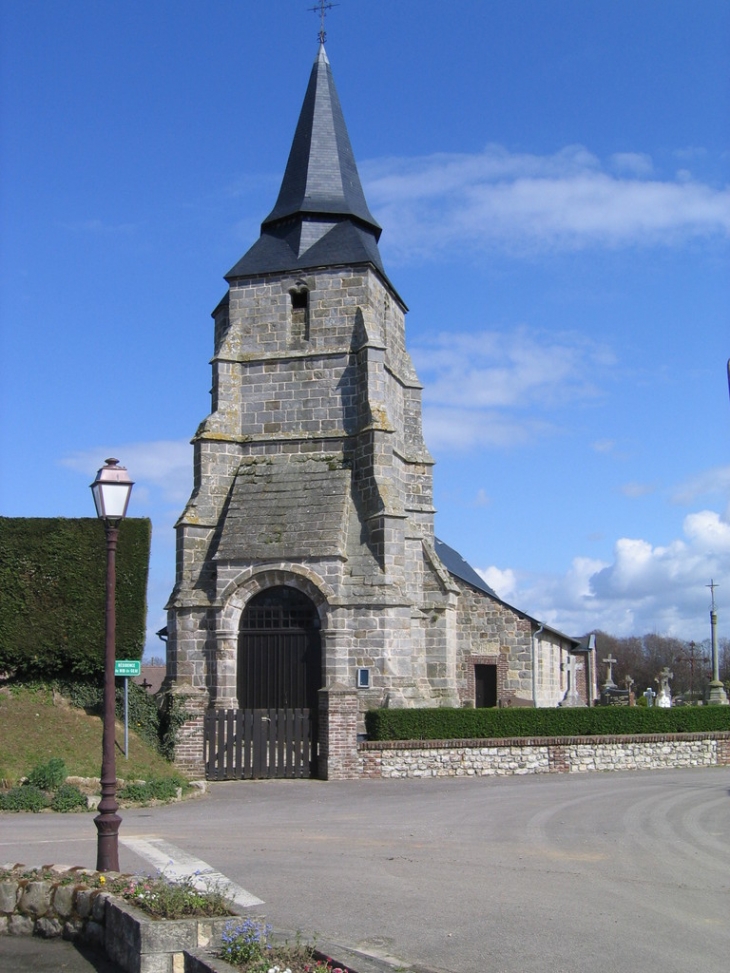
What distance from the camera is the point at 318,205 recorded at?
2527 cm

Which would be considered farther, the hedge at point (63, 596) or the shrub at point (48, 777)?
the hedge at point (63, 596)

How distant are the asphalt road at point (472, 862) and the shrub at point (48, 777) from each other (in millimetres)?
859

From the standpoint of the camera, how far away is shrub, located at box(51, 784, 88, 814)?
15.0 m

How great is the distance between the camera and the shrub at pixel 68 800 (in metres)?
15.0

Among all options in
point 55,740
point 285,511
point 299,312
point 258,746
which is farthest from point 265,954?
point 299,312

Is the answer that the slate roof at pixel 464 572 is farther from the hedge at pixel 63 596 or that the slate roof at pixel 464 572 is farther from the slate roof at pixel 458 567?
the hedge at pixel 63 596

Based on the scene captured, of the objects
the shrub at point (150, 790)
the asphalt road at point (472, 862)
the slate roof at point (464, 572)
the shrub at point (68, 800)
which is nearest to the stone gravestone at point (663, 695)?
the slate roof at point (464, 572)

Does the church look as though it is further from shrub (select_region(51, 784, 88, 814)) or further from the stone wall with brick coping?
shrub (select_region(51, 784, 88, 814))

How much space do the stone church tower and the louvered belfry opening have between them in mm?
47

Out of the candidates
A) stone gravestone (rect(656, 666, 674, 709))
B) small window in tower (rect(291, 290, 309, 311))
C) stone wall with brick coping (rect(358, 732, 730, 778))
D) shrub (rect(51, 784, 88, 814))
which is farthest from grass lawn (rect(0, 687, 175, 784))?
stone gravestone (rect(656, 666, 674, 709))

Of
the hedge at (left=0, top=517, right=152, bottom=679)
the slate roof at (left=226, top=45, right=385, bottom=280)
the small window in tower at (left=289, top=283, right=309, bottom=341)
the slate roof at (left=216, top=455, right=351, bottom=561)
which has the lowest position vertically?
the hedge at (left=0, top=517, right=152, bottom=679)

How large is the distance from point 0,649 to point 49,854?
8.91m

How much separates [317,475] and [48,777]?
9.58 meters

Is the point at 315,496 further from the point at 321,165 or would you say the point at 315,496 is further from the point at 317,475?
the point at 321,165
